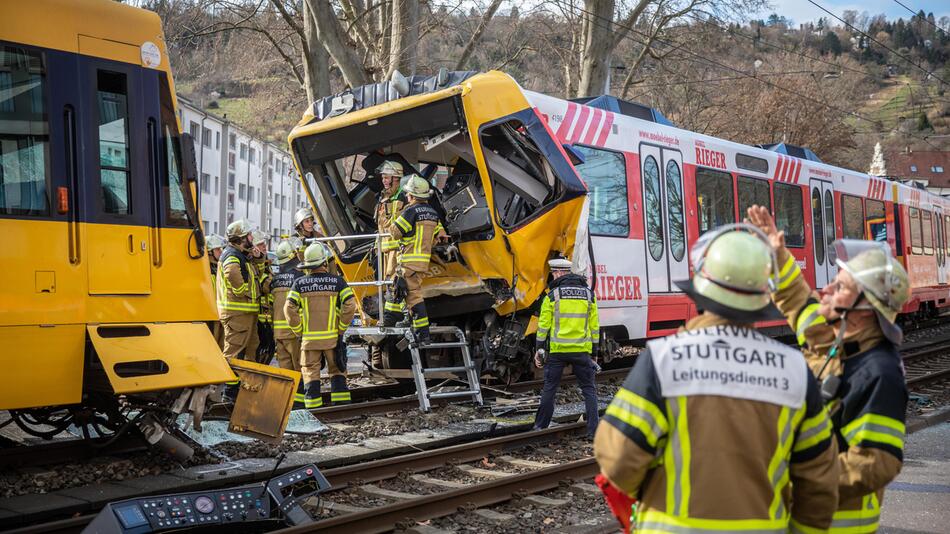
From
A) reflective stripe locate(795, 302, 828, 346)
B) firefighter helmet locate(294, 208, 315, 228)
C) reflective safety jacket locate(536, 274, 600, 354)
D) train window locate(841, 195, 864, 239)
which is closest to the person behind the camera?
reflective stripe locate(795, 302, 828, 346)

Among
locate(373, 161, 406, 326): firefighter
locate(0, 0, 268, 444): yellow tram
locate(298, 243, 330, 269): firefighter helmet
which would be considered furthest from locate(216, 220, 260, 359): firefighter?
locate(0, 0, 268, 444): yellow tram

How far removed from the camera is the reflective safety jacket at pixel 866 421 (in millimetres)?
3059

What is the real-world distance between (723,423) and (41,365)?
4.79 metres

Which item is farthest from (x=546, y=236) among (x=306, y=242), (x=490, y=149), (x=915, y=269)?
(x=915, y=269)

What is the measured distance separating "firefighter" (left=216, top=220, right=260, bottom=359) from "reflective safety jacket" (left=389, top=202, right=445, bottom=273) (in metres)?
1.86

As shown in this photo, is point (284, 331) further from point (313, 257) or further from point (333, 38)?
point (333, 38)

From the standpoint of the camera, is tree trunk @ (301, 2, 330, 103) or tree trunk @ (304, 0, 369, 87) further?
tree trunk @ (301, 2, 330, 103)

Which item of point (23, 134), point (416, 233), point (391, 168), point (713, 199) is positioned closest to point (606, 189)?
point (713, 199)

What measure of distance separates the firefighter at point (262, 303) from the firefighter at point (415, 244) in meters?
1.81

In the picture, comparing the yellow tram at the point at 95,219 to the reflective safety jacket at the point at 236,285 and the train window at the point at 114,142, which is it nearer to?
the train window at the point at 114,142

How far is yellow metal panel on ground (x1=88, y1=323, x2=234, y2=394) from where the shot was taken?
6.06m

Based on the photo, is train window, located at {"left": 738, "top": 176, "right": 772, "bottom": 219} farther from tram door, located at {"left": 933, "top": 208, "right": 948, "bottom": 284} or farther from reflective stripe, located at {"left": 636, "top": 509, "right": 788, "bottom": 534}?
reflective stripe, located at {"left": 636, "top": 509, "right": 788, "bottom": 534}

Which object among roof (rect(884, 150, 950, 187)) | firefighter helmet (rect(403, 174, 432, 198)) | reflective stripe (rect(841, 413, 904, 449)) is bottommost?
reflective stripe (rect(841, 413, 904, 449))

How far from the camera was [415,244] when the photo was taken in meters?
9.51
